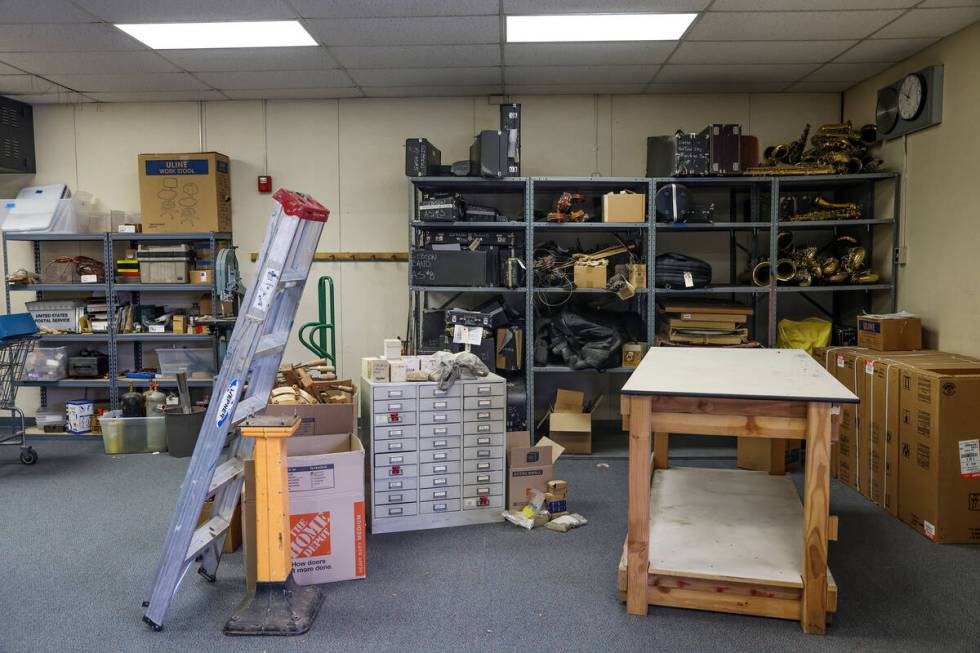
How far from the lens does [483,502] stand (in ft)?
12.1

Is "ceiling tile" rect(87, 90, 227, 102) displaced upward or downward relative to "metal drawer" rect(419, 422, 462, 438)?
upward

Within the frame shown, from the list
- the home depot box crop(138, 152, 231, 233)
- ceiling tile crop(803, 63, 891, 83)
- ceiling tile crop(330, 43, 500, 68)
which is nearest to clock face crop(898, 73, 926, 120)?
ceiling tile crop(803, 63, 891, 83)

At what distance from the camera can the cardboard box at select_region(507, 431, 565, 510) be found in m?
3.75

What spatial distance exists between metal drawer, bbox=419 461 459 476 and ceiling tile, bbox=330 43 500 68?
257cm

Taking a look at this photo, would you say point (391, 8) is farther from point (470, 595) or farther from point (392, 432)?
point (470, 595)

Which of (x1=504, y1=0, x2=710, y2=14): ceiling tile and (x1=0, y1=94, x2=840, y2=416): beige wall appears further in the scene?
(x1=0, y1=94, x2=840, y2=416): beige wall

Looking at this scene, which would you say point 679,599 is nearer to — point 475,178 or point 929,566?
point 929,566

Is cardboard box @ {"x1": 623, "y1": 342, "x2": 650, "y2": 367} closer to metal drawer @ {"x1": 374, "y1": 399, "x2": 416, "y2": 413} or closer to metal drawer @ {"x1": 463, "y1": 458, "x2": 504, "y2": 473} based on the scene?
metal drawer @ {"x1": 463, "y1": 458, "x2": 504, "y2": 473}

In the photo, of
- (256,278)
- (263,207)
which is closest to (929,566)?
(256,278)

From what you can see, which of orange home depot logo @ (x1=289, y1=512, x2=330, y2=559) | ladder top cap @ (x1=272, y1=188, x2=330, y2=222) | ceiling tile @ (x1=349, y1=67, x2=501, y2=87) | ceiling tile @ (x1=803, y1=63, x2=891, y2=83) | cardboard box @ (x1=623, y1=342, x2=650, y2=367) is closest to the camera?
ladder top cap @ (x1=272, y1=188, x2=330, y2=222)

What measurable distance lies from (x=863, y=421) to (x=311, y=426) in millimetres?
3118

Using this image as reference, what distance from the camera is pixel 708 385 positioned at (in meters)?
2.66

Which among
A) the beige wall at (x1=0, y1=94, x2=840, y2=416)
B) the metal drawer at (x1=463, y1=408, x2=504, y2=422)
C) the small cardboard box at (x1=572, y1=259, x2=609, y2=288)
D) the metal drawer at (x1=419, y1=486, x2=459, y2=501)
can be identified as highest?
the beige wall at (x1=0, y1=94, x2=840, y2=416)

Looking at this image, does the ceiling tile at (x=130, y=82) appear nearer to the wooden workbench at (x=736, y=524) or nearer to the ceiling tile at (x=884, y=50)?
the wooden workbench at (x=736, y=524)
